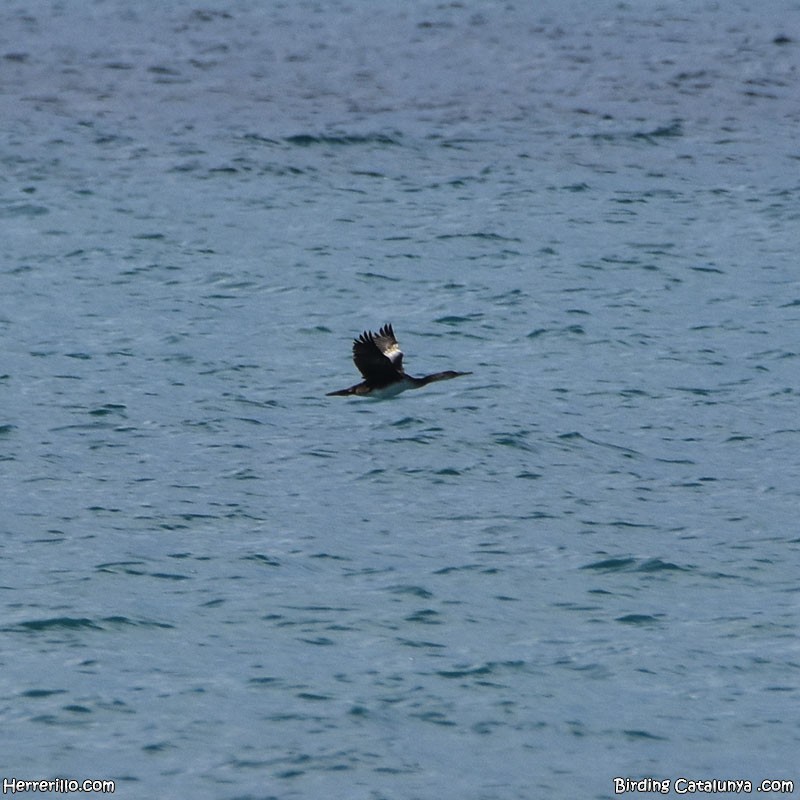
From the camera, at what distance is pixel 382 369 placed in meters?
16.8

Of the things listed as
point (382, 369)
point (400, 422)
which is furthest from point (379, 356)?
point (400, 422)

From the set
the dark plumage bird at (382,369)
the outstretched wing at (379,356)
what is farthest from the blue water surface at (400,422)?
the outstretched wing at (379,356)

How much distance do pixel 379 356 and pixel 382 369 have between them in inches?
15.4

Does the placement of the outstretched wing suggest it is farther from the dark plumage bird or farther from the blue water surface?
the blue water surface

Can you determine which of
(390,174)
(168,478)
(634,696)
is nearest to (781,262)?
(390,174)

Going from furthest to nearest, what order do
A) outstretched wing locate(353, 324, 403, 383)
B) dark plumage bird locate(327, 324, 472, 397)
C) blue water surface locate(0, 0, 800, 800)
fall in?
dark plumage bird locate(327, 324, 472, 397), outstretched wing locate(353, 324, 403, 383), blue water surface locate(0, 0, 800, 800)

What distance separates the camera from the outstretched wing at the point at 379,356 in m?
16.2

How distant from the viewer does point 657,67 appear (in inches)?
1374

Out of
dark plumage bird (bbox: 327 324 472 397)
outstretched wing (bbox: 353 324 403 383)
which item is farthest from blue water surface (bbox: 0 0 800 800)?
outstretched wing (bbox: 353 324 403 383)

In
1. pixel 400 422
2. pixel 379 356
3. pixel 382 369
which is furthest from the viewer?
pixel 400 422

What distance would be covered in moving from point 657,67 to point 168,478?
66.7 feet

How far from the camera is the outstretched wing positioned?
1620 centimetres

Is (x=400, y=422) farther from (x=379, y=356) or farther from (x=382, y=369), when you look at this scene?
(x=379, y=356)

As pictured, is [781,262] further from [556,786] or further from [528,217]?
[556,786]
